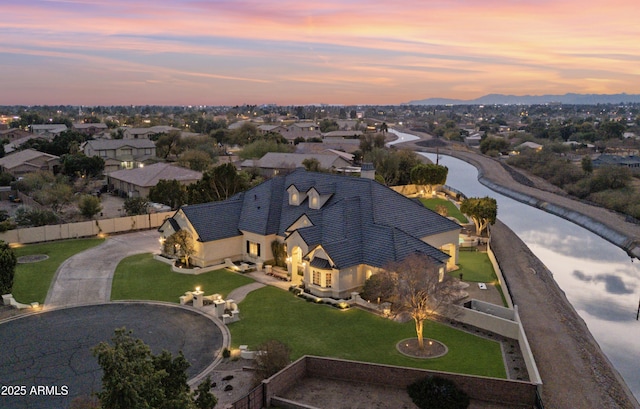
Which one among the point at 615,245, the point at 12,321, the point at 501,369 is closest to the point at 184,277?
the point at 12,321

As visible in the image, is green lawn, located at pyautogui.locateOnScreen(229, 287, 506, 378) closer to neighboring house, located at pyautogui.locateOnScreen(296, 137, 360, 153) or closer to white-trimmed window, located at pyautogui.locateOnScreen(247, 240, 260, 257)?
white-trimmed window, located at pyautogui.locateOnScreen(247, 240, 260, 257)

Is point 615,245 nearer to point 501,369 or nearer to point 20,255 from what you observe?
point 501,369

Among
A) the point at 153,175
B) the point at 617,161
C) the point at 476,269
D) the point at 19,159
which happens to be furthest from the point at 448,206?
the point at 19,159

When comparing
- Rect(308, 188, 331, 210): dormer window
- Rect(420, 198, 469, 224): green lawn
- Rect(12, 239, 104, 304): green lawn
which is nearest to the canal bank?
Rect(420, 198, 469, 224): green lawn

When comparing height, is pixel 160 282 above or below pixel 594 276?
above

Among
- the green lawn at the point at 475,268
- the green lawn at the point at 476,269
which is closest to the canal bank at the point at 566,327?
the green lawn at the point at 476,269

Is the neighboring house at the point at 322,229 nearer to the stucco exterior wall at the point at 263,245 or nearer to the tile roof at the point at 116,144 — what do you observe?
the stucco exterior wall at the point at 263,245

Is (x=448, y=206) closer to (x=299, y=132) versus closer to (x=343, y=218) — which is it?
(x=343, y=218)
